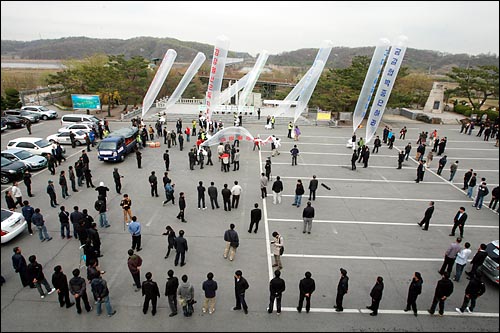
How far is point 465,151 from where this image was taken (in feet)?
76.7

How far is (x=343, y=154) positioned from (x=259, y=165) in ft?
22.2

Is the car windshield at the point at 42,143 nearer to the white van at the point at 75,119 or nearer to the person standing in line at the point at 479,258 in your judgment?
the white van at the point at 75,119

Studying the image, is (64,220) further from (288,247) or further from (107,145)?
(107,145)

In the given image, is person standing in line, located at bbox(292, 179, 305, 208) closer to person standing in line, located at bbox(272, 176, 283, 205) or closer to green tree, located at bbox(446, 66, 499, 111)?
person standing in line, located at bbox(272, 176, 283, 205)

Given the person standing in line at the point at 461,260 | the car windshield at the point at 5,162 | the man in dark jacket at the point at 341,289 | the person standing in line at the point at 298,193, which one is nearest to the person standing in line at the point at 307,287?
the man in dark jacket at the point at 341,289

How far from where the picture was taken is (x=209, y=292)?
721cm

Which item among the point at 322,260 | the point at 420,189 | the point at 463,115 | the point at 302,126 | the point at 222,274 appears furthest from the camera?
the point at 463,115

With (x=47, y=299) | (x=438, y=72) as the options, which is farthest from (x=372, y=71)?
(x=438, y=72)

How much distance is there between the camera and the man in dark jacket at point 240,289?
726cm

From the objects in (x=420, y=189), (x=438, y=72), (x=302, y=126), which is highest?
(x=438, y=72)

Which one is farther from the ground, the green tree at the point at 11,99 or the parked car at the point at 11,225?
the green tree at the point at 11,99

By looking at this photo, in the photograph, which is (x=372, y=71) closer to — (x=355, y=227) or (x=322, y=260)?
(x=355, y=227)

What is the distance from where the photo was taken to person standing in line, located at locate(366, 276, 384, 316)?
7.21m

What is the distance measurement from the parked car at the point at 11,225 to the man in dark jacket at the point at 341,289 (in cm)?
1004
